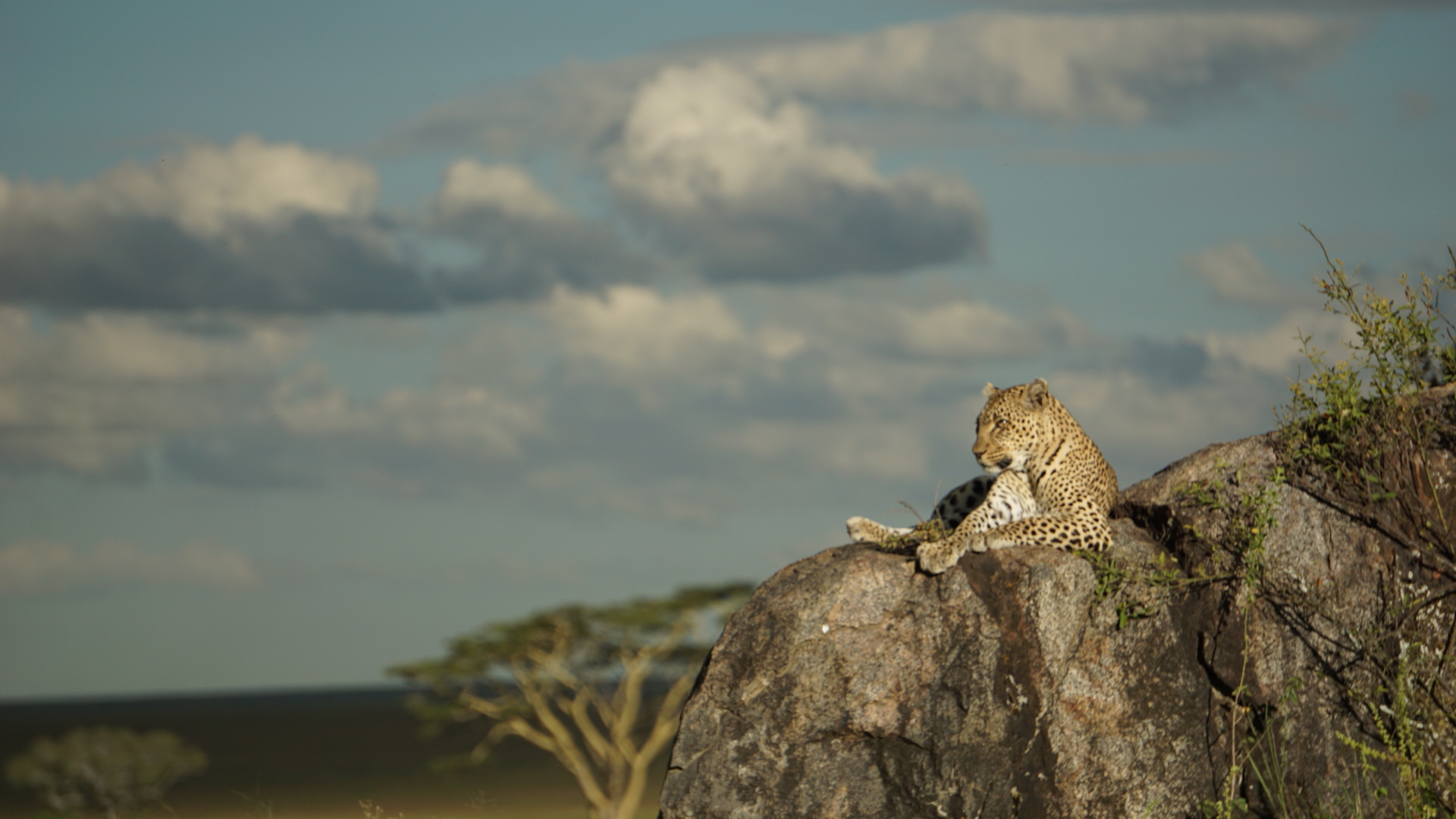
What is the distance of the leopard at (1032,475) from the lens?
9852 mm

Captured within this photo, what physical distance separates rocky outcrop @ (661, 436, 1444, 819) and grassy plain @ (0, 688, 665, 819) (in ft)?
15.6

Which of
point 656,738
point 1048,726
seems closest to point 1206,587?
point 1048,726

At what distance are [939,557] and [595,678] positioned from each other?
70.1ft

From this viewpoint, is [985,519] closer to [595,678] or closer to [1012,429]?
[1012,429]

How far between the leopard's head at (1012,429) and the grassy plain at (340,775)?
A: 20.1 ft

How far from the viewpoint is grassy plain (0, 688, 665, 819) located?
2570 cm

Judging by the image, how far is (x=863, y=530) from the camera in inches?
423

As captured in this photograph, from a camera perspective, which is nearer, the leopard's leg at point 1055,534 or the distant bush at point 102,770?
the leopard's leg at point 1055,534

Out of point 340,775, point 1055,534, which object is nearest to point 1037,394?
point 1055,534

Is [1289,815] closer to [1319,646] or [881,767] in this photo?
[1319,646]

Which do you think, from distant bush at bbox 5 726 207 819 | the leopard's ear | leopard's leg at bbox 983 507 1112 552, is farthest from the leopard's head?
distant bush at bbox 5 726 207 819

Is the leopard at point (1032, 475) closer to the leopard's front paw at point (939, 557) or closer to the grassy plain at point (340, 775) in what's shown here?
the leopard's front paw at point (939, 557)

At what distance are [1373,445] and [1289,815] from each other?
2.70m

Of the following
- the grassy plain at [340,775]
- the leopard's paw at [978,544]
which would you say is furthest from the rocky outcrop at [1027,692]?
the grassy plain at [340,775]
